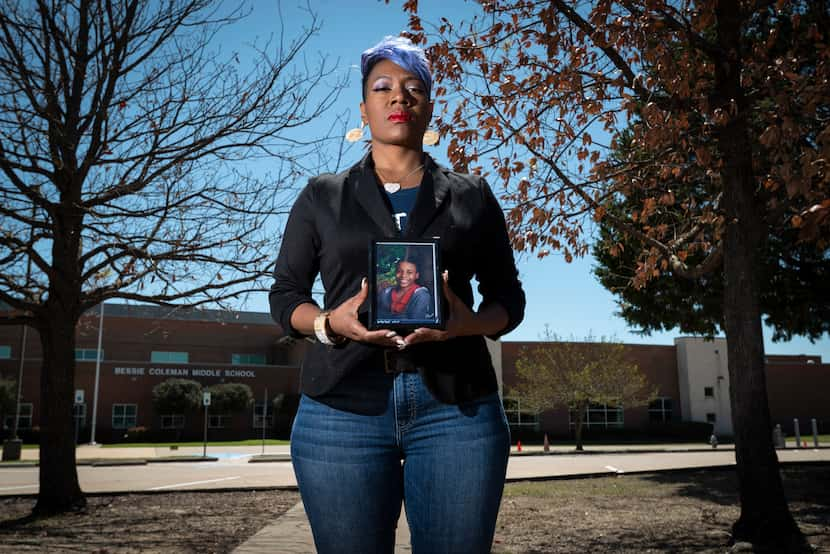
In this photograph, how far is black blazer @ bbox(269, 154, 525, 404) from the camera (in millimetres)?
1965

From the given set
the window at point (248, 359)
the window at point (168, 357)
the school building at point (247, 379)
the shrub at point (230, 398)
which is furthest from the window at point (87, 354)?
the shrub at point (230, 398)

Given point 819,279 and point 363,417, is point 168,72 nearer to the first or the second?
point 363,417

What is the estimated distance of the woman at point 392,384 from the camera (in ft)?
6.20

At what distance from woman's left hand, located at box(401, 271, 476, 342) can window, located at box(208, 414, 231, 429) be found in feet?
150

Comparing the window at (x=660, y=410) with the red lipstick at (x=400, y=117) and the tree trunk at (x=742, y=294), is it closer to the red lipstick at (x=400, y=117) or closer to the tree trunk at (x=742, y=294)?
the tree trunk at (x=742, y=294)

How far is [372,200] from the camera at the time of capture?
2.12 m

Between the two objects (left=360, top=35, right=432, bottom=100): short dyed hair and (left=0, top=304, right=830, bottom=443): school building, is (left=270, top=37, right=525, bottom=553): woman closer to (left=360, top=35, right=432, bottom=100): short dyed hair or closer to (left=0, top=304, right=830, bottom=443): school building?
(left=360, top=35, right=432, bottom=100): short dyed hair

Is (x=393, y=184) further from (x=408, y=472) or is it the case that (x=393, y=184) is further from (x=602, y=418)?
(x=602, y=418)

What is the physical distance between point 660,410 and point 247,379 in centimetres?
3016

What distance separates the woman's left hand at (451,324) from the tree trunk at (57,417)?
998cm

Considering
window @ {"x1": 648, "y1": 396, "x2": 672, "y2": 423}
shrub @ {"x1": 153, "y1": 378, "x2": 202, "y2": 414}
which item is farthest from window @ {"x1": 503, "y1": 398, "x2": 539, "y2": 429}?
shrub @ {"x1": 153, "y1": 378, "x2": 202, "y2": 414}

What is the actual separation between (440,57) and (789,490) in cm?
981

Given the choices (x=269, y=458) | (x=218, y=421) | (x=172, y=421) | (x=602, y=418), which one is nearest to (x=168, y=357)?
(x=172, y=421)

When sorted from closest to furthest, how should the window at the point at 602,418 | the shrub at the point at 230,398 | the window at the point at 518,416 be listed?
the shrub at the point at 230,398 < the window at the point at 518,416 < the window at the point at 602,418
